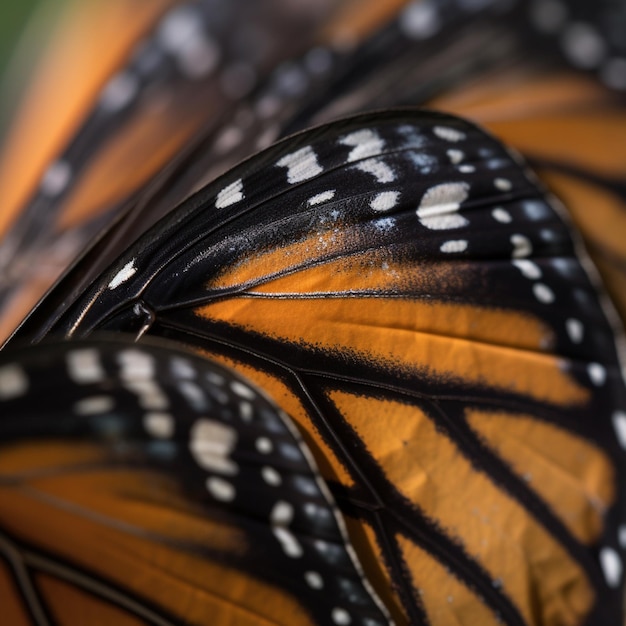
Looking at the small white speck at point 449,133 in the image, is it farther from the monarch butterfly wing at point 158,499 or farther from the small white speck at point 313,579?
the small white speck at point 313,579

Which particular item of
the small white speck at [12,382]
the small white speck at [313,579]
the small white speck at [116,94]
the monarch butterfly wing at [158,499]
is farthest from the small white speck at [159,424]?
the small white speck at [116,94]

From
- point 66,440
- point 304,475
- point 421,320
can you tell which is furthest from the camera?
point 421,320

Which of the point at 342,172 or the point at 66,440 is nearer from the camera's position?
the point at 66,440

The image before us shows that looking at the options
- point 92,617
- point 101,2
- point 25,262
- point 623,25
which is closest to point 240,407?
point 92,617

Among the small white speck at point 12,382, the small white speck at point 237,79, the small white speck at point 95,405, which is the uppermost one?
the small white speck at point 237,79

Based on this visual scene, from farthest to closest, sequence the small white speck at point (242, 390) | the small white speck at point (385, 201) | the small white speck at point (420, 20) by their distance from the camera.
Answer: the small white speck at point (420, 20)
the small white speck at point (385, 201)
the small white speck at point (242, 390)

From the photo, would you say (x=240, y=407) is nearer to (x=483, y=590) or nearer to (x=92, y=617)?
(x=92, y=617)

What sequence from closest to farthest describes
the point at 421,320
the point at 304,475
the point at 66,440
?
1. the point at 66,440
2. the point at 304,475
3. the point at 421,320
